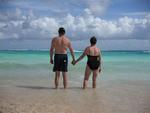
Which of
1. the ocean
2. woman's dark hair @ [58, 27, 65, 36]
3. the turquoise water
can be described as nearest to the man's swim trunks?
woman's dark hair @ [58, 27, 65, 36]

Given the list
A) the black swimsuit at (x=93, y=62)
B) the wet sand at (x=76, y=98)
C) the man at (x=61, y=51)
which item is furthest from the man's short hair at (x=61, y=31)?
the wet sand at (x=76, y=98)

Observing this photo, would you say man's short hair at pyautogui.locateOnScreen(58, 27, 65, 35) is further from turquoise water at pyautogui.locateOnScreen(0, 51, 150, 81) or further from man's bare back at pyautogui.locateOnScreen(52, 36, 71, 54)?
turquoise water at pyautogui.locateOnScreen(0, 51, 150, 81)

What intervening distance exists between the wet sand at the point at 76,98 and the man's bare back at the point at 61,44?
89cm

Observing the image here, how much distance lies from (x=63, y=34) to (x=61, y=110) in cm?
276

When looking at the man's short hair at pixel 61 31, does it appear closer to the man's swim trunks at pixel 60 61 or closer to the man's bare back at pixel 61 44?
the man's bare back at pixel 61 44

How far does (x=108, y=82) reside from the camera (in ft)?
29.9

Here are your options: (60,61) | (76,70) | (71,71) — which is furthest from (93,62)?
(76,70)

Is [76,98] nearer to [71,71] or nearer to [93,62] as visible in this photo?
[93,62]

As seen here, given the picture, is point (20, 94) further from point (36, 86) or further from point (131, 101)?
point (131, 101)

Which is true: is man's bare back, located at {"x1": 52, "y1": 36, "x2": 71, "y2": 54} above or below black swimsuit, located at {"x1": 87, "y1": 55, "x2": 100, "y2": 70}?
above

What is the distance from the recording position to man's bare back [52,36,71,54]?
782cm

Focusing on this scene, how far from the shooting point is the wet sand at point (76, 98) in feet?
18.1

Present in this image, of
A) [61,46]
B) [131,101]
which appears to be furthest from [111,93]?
[61,46]

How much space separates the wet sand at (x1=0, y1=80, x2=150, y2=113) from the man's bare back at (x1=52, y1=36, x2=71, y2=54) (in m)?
0.89
